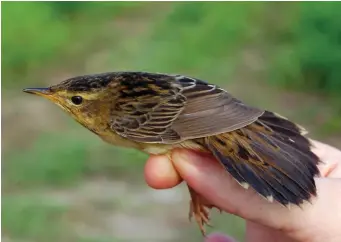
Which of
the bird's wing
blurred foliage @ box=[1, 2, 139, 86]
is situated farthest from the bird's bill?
blurred foliage @ box=[1, 2, 139, 86]

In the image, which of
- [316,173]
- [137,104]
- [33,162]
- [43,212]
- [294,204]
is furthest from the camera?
[33,162]

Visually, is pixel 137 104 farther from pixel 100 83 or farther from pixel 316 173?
pixel 316 173

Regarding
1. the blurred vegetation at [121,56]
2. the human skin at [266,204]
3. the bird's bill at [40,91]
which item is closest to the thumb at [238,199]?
the human skin at [266,204]

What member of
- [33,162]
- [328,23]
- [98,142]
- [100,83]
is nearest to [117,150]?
[98,142]

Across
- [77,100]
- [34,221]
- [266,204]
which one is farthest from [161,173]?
[34,221]

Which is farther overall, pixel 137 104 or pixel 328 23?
pixel 328 23

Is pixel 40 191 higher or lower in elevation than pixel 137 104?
lower

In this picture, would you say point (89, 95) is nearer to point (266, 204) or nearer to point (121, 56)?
point (266, 204)

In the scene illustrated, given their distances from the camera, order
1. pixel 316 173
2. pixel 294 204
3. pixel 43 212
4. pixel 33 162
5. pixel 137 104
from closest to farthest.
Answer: pixel 294 204, pixel 316 173, pixel 137 104, pixel 43 212, pixel 33 162
